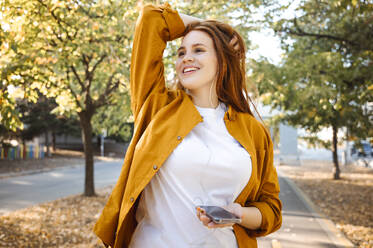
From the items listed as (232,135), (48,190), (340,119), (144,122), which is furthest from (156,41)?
(48,190)

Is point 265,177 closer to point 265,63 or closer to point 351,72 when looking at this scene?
point 351,72

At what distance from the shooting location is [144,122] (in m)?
1.96

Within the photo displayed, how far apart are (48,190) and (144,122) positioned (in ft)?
35.8

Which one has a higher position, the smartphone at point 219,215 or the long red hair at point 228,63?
the long red hair at point 228,63

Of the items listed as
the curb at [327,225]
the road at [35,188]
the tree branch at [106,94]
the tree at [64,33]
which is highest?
the tree at [64,33]

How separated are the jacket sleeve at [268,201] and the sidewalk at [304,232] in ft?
10.9

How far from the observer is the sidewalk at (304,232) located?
527 cm

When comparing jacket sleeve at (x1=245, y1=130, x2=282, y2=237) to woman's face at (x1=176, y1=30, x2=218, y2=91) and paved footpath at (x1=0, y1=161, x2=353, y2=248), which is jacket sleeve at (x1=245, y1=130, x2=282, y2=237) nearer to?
woman's face at (x1=176, y1=30, x2=218, y2=91)

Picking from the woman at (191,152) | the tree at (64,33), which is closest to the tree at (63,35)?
the tree at (64,33)

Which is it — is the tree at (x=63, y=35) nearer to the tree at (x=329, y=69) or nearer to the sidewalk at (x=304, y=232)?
the tree at (x=329, y=69)

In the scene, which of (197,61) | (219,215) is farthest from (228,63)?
(219,215)

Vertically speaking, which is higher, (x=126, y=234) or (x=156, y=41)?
(x=156, y=41)

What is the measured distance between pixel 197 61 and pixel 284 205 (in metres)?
7.34

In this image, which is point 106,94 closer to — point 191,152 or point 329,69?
point 329,69
